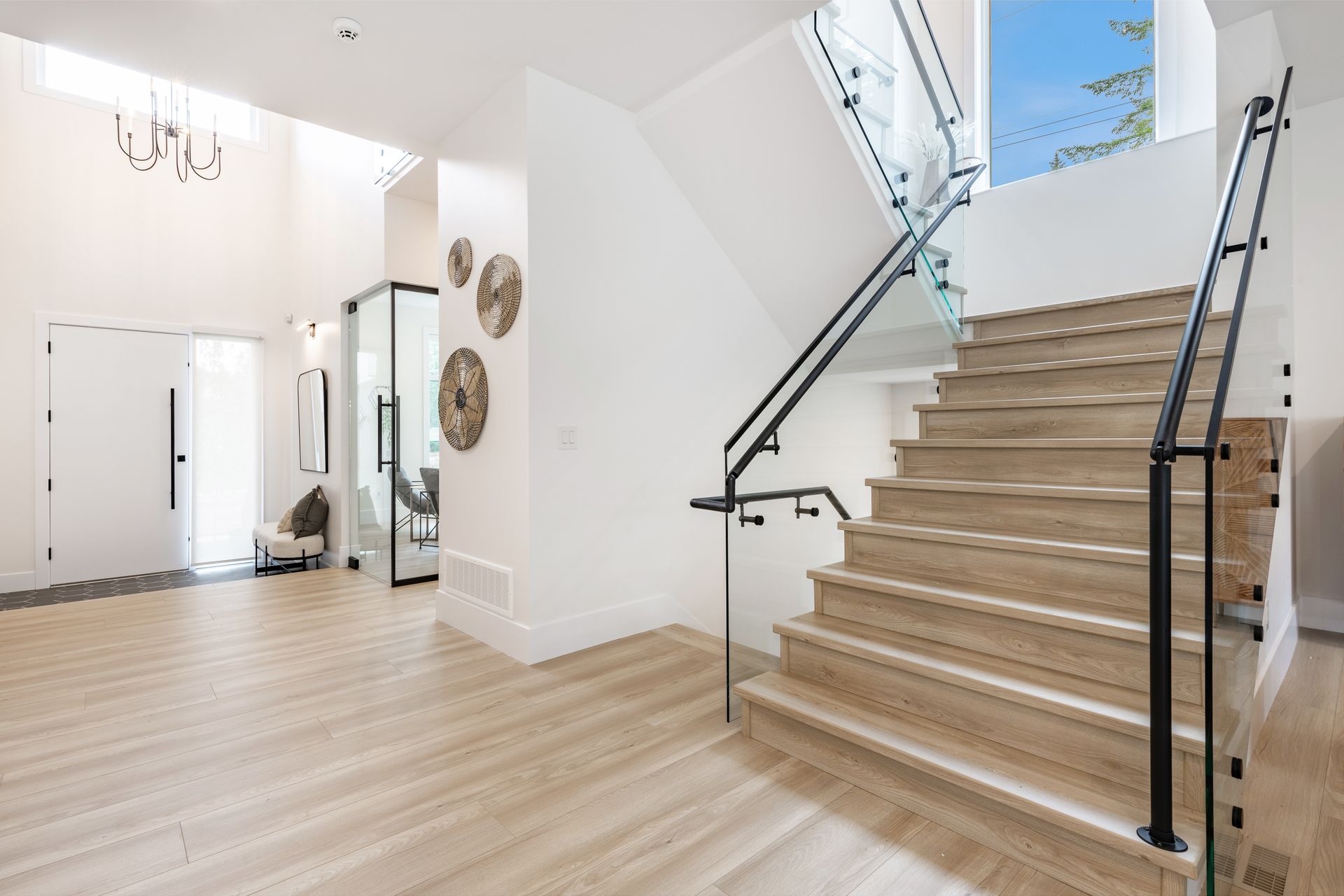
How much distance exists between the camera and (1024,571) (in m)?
2.21

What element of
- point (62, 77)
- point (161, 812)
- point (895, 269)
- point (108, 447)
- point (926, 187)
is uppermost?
point (62, 77)

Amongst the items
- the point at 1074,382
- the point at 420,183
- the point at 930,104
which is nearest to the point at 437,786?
the point at 1074,382

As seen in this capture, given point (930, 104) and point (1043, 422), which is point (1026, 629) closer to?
point (1043, 422)

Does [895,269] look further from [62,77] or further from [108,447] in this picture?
[62,77]

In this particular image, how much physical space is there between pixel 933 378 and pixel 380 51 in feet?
10.4

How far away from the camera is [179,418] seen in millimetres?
6254

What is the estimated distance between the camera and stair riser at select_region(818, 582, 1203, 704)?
5.91 feet

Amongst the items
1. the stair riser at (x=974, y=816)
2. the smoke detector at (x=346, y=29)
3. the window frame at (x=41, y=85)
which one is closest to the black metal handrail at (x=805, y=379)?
the stair riser at (x=974, y=816)

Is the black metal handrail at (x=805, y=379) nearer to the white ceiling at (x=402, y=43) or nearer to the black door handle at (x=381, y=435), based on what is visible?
the white ceiling at (x=402, y=43)

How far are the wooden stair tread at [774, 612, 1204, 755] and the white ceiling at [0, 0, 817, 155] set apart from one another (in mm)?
2650

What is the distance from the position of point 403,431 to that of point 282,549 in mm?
1710

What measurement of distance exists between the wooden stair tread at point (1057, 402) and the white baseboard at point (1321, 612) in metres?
1.90

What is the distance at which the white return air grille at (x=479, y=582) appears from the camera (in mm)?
3367

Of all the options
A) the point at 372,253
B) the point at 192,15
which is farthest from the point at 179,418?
the point at 192,15
